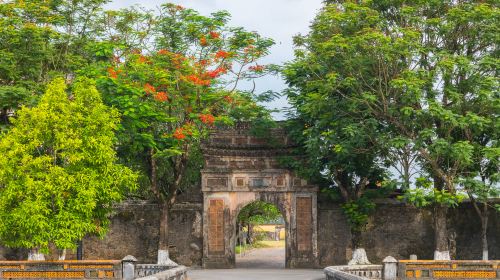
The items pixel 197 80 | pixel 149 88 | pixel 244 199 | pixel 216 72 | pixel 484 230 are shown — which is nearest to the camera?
pixel 149 88

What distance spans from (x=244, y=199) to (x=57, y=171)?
10363 millimetres

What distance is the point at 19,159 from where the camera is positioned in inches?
954

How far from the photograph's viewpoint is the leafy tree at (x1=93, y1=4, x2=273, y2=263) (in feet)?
92.2

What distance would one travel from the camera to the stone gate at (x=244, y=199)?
3228 centimetres

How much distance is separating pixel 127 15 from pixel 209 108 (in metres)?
5.45

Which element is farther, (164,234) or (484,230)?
(164,234)

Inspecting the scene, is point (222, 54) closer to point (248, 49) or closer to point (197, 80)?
point (248, 49)

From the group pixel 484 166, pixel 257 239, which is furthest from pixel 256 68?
pixel 257 239

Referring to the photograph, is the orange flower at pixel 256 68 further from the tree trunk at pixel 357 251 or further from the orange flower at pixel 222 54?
the tree trunk at pixel 357 251

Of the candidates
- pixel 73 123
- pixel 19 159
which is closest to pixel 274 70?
pixel 73 123

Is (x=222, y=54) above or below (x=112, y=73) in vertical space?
above

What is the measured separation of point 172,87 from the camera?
28906 mm

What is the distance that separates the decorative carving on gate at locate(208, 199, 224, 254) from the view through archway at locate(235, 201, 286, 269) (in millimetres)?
2289

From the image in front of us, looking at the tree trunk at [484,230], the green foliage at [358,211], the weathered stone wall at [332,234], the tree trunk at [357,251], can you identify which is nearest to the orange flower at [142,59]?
the weathered stone wall at [332,234]
